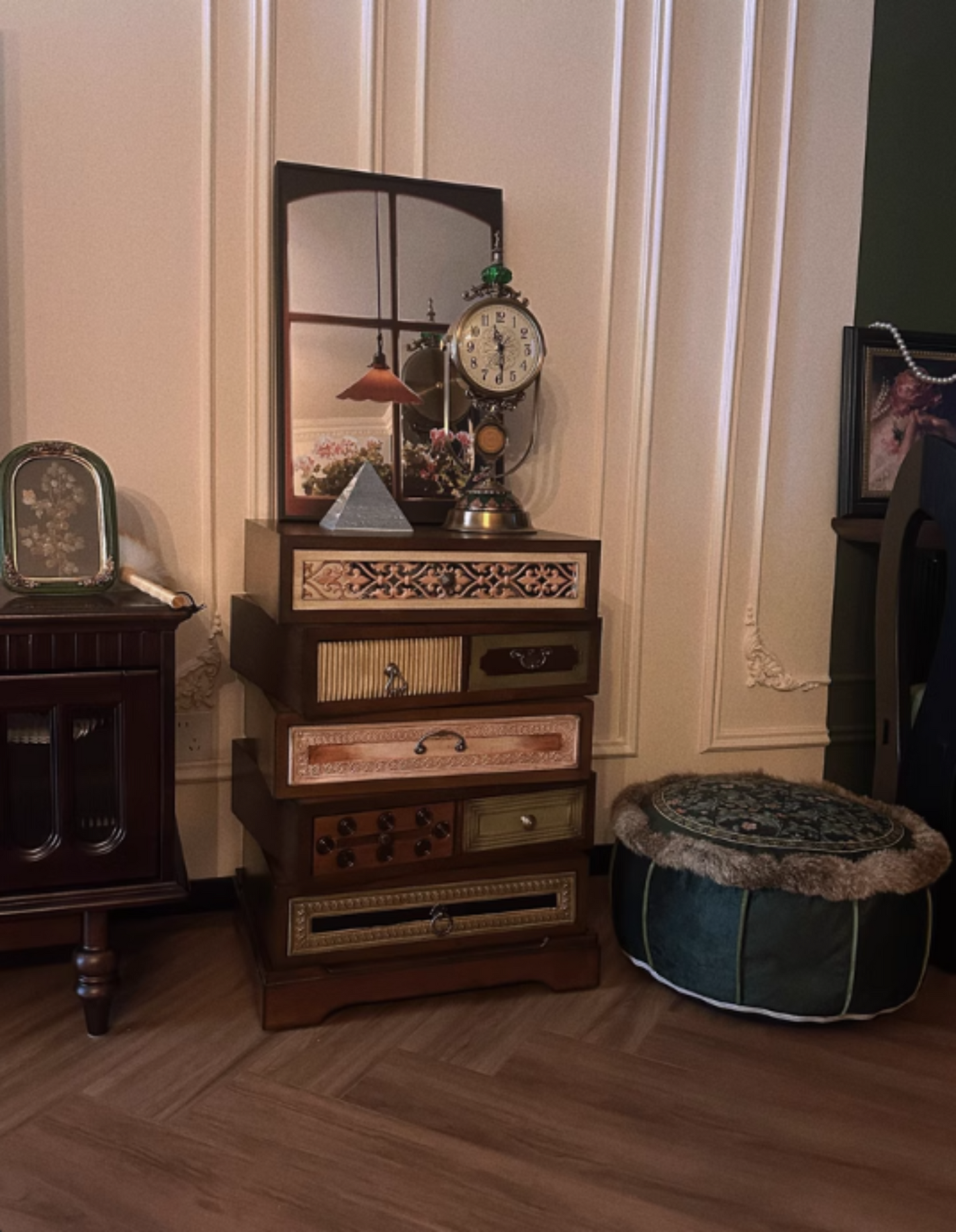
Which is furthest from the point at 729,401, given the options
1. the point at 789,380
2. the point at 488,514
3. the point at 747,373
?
the point at 488,514

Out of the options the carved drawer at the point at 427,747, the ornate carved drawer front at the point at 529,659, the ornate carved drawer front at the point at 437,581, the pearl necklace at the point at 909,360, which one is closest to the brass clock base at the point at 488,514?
the ornate carved drawer front at the point at 437,581

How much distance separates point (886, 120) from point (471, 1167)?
2.70 m

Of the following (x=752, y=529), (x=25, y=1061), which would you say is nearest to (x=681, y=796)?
(x=752, y=529)

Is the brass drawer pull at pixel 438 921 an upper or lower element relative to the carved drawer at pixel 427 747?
lower

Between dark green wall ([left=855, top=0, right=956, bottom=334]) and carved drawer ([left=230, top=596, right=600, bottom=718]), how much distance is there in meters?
1.46

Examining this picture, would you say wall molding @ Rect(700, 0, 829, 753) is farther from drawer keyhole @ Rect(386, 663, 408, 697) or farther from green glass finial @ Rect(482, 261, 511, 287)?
drawer keyhole @ Rect(386, 663, 408, 697)

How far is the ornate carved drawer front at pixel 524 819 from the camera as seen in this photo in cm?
207

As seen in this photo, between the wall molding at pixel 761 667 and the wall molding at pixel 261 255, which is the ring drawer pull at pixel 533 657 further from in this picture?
the wall molding at pixel 761 667

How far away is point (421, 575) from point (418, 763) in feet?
1.17

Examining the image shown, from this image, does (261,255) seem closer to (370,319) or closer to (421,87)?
(370,319)

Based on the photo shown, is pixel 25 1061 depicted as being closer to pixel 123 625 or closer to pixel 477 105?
pixel 123 625

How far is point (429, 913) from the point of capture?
6.77 ft

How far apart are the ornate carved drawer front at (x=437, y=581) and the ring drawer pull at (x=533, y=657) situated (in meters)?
0.08

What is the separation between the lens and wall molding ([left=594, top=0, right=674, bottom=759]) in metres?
2.58
